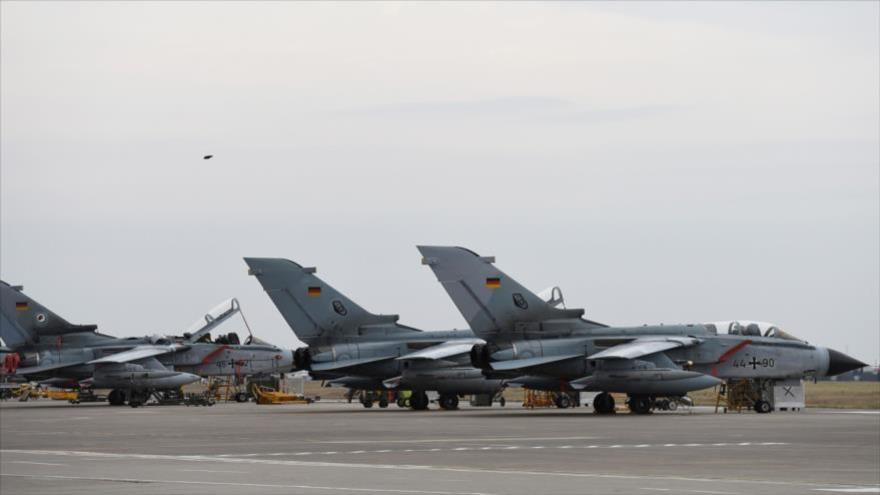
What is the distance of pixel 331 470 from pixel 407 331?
3388 centimetres

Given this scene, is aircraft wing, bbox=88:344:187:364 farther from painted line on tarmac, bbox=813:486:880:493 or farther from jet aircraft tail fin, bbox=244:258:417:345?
painted line on tarmac, bbox=813:486:880:493

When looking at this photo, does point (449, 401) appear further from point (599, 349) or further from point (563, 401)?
point (599, 349)

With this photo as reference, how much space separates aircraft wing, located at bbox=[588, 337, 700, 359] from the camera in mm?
44875

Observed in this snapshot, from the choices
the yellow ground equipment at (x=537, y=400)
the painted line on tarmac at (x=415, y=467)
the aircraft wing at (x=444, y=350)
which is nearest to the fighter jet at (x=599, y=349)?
the aircraft wing at (x=444, y=350)

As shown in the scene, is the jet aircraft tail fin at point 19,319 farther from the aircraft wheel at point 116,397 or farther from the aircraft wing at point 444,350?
the aircraft wing at point 444,350

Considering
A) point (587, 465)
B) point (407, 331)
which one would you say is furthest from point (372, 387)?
point (587, 465)

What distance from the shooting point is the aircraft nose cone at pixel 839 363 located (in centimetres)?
4853

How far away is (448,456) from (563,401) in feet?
102

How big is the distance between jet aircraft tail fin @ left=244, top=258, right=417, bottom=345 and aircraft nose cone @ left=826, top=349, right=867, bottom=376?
1614 cm

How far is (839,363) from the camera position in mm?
48688

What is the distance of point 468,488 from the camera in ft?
58.1

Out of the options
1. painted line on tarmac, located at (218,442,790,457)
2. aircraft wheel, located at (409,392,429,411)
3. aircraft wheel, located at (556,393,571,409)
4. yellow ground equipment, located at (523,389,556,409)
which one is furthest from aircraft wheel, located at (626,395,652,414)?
painted line on tarmac, located at (218,442,790,457)

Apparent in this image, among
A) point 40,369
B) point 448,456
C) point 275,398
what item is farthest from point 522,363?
point 40,369

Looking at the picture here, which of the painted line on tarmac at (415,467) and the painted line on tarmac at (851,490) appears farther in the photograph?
the painted line on tarmac at (415,467)
